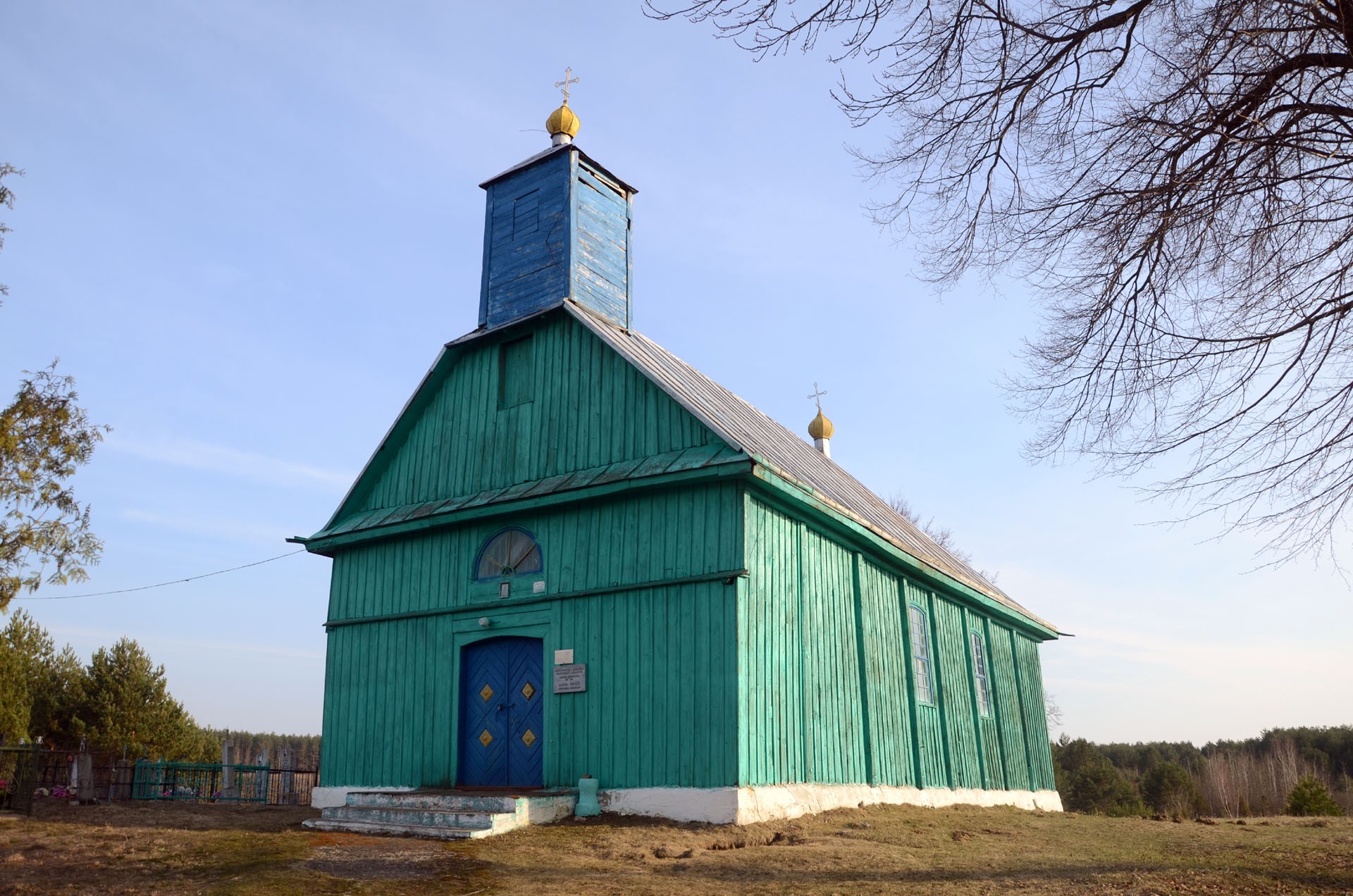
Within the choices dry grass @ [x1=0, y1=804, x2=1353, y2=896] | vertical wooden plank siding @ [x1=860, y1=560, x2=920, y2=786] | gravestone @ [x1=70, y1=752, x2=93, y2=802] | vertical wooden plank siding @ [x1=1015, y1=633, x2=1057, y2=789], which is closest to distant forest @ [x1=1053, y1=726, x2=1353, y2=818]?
vertical wooden plank siding @ [x1=1015, y1=633, x2=1057, y2=789]

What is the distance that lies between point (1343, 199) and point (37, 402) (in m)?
23.5

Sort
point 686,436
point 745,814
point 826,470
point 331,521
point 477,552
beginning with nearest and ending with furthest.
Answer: point 745,814 → point 686,436 → point 477,552 → point 331,521 → point 826,470

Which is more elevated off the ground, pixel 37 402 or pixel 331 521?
pixel 37 402

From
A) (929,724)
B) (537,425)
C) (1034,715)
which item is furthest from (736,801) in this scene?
(1034,715)

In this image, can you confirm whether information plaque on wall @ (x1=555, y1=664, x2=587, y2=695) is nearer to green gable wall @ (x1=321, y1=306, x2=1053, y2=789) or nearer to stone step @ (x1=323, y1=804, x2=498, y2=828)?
green gable wall @ (x1=321, y1=306, x2=1053, y2=789)

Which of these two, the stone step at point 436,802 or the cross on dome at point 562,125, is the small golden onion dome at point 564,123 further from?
the stone step at point 436,802

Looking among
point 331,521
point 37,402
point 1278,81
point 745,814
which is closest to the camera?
point 1278,81

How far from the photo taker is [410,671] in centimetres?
1385

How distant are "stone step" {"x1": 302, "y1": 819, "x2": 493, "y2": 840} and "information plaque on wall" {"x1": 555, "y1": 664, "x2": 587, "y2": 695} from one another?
7.86ft

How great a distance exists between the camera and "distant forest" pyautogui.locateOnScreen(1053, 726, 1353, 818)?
42.0m

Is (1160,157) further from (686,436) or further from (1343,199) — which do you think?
(686,436)

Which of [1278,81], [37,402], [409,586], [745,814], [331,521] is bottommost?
[745,814]

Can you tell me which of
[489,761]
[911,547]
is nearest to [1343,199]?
[911,547]

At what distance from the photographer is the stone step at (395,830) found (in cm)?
981
